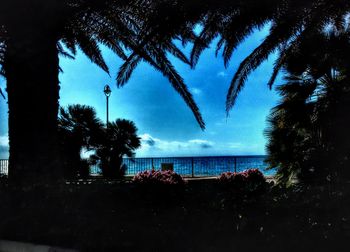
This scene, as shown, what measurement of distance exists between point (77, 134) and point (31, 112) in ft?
37.5

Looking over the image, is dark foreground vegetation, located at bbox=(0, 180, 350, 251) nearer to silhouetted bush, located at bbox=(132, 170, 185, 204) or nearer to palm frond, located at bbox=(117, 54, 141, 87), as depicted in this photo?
silhouetted bush, located at bbox=(132, 170, 185, 204)

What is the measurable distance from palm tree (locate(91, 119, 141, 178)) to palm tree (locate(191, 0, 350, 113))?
11662 mm

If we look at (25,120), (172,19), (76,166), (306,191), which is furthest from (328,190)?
Result: (76,166)

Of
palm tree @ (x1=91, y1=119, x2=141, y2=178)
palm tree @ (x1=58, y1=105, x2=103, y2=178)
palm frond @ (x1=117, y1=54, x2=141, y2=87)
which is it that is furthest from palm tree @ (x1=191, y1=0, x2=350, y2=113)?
palm tree @ (x1=91, y1=119, x2=141, y2=178)

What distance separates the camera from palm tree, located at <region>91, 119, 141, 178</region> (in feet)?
68.5

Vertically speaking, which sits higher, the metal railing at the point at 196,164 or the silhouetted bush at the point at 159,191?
the metal railing at the point at 196,164

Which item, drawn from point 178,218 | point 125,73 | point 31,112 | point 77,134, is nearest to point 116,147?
point 77,134

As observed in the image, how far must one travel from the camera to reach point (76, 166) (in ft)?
62.0

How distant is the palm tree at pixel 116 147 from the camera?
68.5ft

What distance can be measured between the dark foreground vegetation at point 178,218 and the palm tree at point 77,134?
10987 millimetres

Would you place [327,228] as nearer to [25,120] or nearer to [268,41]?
[268,41]

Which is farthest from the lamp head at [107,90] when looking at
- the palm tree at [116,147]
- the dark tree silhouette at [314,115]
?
the dark tree silhouette at [314,115]

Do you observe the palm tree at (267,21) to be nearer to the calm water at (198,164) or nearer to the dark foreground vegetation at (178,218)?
the dark foreground vegetation at (178,218)

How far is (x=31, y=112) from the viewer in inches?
332
